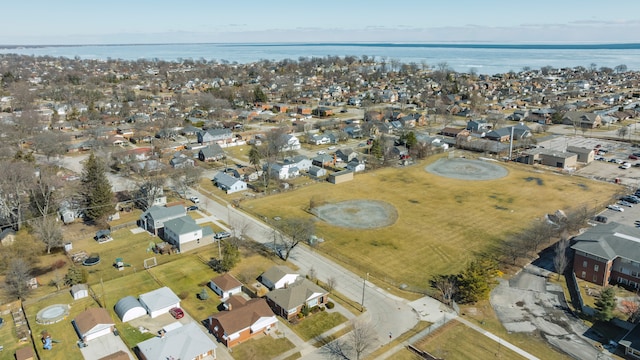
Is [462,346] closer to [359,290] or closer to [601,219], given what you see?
[359,290]

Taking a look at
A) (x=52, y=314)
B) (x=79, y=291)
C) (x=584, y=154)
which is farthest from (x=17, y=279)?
(x=584, y=154)

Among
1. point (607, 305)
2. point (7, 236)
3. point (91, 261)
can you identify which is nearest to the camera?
point (607, 305)

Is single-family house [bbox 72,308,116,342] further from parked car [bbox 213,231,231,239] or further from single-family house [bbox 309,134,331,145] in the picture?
single-family house [bbox 309,134,331,145]

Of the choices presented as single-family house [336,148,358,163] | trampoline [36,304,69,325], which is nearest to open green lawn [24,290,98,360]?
trampoline [36,304,69,325]

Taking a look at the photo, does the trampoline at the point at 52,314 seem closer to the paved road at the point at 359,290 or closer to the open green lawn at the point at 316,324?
the open green lawn at the point at 316,324

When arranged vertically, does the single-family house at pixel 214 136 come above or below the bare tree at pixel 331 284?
above

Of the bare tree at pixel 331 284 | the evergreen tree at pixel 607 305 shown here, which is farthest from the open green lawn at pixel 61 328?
the evergreen tree at pixel 607 305

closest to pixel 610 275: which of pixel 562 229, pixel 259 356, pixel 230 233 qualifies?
pixel 562 229
